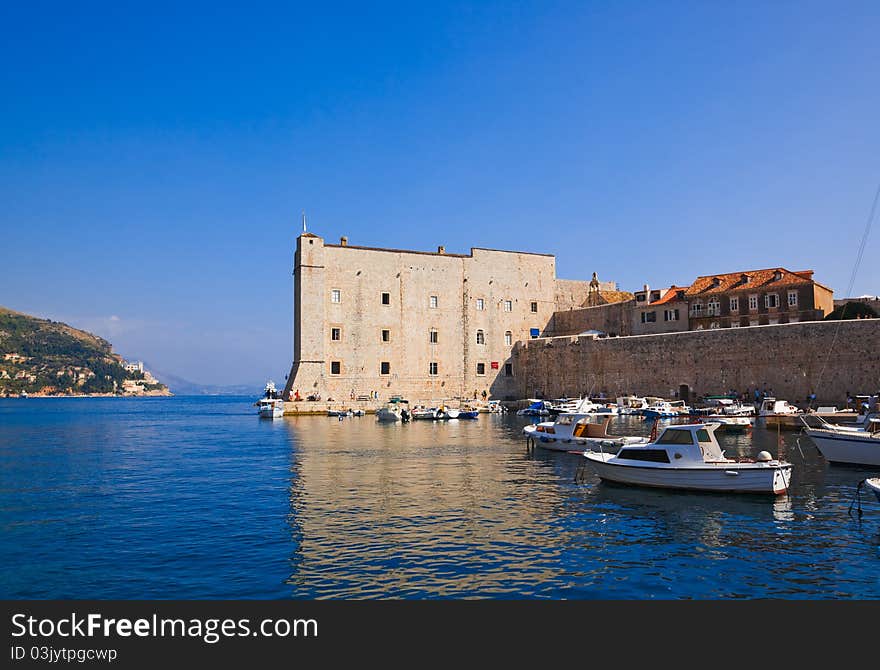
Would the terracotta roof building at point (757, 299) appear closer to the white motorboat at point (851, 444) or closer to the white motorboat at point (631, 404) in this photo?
the white motorboat at point (631, 404)

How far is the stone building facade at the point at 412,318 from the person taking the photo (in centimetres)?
5066

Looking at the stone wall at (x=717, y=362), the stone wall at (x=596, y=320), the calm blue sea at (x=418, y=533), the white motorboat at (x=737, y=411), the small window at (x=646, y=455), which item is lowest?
the calm blue sea at (x=418, y=533)

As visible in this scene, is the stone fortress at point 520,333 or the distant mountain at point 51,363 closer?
the stone fortress at point 520,333

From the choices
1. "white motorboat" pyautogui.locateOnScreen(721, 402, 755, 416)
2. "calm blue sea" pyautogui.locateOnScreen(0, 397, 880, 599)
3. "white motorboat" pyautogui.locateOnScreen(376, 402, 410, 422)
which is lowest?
"calm blue sea" pyautogui.locateOnScreen(0, 397, 880, 599)

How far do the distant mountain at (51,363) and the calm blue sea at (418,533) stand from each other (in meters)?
160

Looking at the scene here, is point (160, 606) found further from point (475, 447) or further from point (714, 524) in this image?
point (475, 447)

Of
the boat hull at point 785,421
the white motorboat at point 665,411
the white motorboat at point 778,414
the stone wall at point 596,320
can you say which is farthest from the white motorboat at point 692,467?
the stone wall at point 596,320

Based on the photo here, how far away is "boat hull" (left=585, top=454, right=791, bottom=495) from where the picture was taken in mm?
15531

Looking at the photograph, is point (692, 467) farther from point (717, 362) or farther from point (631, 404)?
point (631, 404)

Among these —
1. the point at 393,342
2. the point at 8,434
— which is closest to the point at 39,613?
the point at 8,434

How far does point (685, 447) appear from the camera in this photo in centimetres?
1648

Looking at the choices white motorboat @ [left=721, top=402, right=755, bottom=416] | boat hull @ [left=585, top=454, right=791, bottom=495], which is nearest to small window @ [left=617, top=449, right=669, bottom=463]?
boat hull @ [left=585, top=454, right=791, bottom=495]

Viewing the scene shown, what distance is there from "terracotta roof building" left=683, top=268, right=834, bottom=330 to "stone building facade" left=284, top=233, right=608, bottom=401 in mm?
14275

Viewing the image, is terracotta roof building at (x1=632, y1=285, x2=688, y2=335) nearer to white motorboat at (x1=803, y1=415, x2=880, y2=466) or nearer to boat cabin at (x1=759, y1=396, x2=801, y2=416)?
boat cabin at (x1=759, y1=396, x2=801, y2=416)
